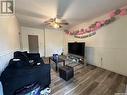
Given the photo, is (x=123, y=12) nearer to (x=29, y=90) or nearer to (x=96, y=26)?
(x=96, y=26)

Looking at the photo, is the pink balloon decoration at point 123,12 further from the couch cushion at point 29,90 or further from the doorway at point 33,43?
the doorway at point 33,43

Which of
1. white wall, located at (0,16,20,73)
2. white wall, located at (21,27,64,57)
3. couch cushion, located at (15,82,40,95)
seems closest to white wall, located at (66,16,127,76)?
couch cushion, located at (15,82,40,95)

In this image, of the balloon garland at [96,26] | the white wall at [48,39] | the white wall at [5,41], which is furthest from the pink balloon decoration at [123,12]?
the white wall at [48,39]

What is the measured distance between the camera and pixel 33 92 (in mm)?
2037

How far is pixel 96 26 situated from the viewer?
464 centimetres

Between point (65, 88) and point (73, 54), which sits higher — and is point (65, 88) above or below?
below

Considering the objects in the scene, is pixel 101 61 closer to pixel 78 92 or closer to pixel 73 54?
pixel 73 54

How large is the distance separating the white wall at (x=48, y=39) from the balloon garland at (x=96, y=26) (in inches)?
64.3

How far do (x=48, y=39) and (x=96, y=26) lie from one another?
13.6 feet

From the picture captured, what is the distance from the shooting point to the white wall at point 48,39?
6835mm

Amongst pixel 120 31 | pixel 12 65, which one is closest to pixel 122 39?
pixel 120 31

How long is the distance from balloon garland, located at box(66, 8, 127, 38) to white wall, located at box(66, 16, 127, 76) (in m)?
0.16

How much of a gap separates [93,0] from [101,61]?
276 centimetres

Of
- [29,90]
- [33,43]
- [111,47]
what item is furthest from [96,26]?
[33,43]
